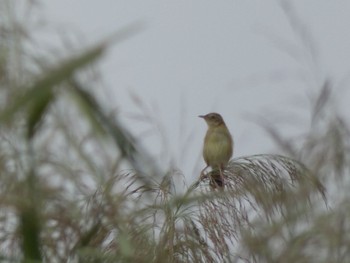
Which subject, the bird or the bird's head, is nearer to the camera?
the bird

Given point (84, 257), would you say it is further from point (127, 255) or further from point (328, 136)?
point (328, 136)

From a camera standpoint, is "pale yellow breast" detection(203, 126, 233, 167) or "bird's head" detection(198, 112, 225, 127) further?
"bird's head" detection(198, 112, 225, 127)

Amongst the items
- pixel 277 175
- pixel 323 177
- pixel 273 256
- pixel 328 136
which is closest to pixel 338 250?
pixel 273 256

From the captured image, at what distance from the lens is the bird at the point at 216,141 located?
27.8 feet

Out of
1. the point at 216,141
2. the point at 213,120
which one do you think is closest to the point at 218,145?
the point at 216,141

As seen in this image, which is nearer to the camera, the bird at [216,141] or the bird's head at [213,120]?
the bird at [216,141]

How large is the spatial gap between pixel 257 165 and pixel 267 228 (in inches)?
82.3

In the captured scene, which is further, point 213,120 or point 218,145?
point 213,120

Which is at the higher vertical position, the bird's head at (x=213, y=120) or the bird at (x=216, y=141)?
the bird's head at (x=213, y=120)

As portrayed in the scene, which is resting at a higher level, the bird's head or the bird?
the bird's head

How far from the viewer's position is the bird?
847cm

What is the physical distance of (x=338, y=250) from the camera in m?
2.56

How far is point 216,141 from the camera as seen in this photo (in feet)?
29.6

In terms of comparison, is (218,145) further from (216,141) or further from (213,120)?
(213,120)
